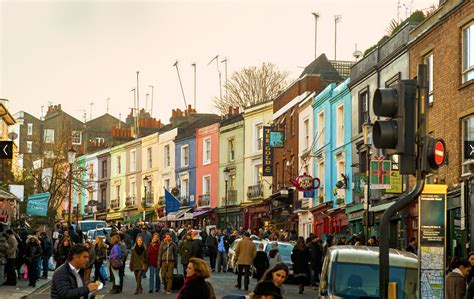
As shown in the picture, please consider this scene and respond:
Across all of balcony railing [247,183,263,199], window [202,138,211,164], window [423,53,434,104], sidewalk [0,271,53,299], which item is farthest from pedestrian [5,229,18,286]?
window [202,138,211,164]

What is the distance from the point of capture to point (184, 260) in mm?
32312

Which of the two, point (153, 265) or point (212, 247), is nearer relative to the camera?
point (153, 265)

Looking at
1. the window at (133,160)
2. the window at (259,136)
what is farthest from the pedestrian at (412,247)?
the window at (133,160)

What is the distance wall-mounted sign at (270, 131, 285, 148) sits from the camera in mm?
57812

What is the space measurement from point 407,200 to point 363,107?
114ft

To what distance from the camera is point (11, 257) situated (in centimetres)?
2911

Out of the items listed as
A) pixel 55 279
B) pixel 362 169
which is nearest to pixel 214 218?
pixel 362 169

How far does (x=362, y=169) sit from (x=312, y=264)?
37.4ft

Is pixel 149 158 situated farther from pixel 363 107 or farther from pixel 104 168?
pixel 363 107

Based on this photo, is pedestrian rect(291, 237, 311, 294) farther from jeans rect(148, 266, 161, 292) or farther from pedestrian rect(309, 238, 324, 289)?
jeans rect(148, 266, 161, 292)

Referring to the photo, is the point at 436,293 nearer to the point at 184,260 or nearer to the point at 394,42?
the point at 184,260

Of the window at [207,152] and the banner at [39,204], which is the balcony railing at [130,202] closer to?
the window at [207,152]

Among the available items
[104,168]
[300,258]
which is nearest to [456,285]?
[300,258]

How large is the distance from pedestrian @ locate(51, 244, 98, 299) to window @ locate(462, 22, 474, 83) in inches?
847
